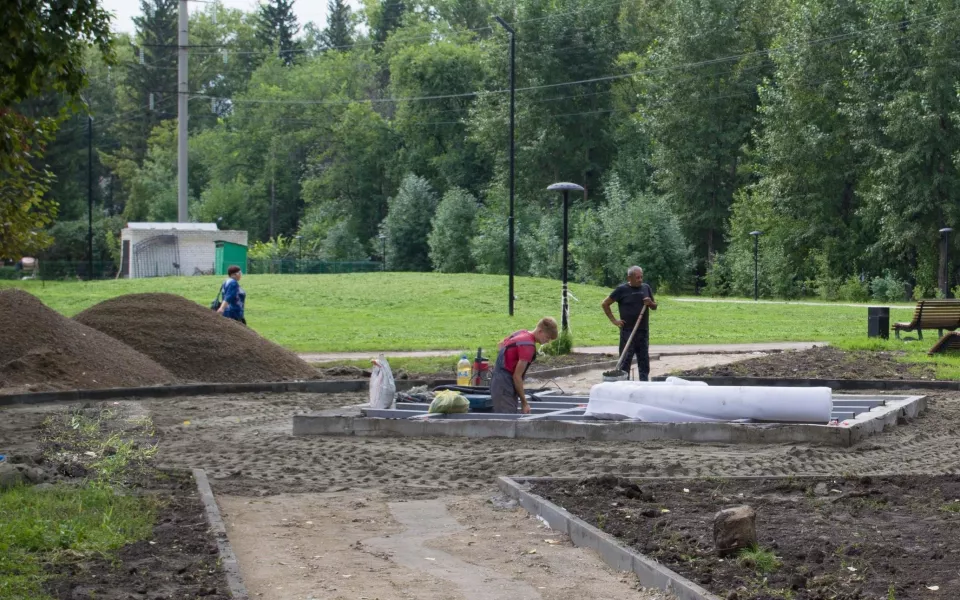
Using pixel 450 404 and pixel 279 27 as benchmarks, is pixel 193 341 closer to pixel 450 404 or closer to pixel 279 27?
pixel 450 404

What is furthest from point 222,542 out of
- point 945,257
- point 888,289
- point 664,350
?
point 888,289

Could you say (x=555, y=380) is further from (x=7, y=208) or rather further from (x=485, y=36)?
(x=485, y=36)

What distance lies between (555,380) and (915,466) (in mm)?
9135

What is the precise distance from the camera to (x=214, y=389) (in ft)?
57.5

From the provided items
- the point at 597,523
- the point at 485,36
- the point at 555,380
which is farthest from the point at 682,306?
the point at 485,36

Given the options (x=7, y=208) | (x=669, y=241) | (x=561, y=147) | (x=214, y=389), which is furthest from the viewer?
(x=561, y=147)

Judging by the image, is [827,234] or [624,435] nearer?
[624,435]

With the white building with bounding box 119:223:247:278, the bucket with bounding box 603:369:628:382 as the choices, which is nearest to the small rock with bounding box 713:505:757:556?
the bucket with bounding box 603:369:628:382

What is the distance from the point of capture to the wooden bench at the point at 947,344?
842 inches

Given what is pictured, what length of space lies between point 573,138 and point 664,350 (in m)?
54.9

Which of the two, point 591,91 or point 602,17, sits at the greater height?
point 602,17

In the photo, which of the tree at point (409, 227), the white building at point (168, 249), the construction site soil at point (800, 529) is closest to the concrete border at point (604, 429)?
the construction site soil at point (800, 529)

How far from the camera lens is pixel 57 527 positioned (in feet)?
24.2

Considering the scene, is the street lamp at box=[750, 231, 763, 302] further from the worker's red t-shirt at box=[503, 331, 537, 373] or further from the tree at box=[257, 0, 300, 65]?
the tree at box=[257, 0, 300, 65]
